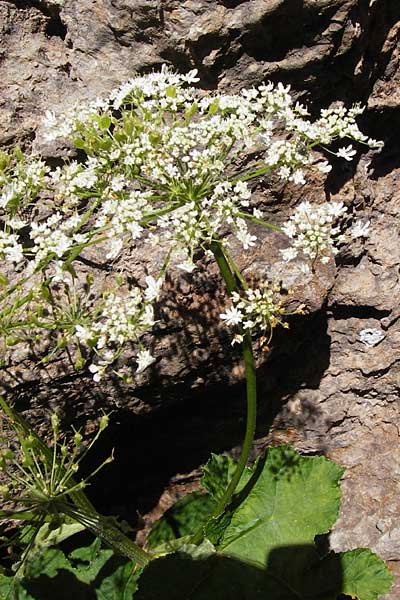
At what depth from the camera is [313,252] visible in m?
2.47

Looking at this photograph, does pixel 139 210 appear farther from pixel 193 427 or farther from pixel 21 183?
pixel 193 427

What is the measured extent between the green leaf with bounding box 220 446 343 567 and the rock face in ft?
1.40

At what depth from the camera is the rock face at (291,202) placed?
9.53ft

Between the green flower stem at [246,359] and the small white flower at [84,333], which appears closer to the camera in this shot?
the small white flower at [84,333]

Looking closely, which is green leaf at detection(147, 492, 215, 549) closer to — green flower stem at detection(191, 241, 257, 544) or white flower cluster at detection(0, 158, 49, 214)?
green flower stem at detection(191, 241, 257, 544)

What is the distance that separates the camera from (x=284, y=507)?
3.06 m

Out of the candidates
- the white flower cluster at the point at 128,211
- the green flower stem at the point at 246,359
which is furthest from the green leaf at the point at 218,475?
the white flower cluster at the point at 128,211

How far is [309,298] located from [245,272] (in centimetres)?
33

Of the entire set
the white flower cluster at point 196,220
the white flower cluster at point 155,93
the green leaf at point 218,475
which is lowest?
the green leaf at point 218,475

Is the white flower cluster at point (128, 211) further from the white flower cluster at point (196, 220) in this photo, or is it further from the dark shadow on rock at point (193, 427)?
the dark shadow on rock at point (193, 427)

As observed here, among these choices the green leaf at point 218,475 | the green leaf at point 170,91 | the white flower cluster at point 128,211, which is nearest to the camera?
the white flower cluster at point 128,211

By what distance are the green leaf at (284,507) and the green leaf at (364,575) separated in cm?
19

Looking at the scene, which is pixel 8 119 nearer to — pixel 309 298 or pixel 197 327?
pixel 197 327

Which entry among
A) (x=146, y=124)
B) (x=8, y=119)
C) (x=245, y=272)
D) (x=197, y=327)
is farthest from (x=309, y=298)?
(x=8, y=119)
